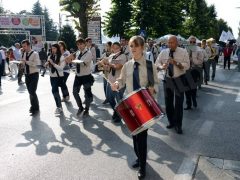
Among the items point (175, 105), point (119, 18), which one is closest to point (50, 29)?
point (119, 18)

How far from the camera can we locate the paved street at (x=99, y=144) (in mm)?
5191

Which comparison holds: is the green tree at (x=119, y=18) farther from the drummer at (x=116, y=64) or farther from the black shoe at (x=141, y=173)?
the black shoe at (x=141, y=173)

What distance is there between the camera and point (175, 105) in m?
7.28

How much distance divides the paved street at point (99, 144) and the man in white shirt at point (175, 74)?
439 millimetres

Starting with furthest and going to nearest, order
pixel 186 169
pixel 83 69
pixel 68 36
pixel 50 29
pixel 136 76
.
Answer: pixel 50 29, pixel 68 36, pixel 83 69, pixel 186 169, pixel 136 76

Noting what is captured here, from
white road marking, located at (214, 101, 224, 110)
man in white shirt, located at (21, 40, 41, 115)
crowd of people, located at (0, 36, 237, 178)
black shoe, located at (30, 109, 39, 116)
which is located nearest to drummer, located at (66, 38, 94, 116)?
crowd of people, located at (0, 36, 237, 178)

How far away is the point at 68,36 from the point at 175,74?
97.7ft

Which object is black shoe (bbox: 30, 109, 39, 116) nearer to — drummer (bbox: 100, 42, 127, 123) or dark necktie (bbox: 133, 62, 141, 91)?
drummer (bbox: 100, 42, 127, 123)

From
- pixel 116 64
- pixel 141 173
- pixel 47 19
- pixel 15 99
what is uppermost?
pixel 47 19

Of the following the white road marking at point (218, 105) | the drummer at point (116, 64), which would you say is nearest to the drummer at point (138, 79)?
the drummer at point (116, 64)

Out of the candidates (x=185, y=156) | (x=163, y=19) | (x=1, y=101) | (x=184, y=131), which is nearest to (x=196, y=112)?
(x=184, y=131)

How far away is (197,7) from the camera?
64125mm

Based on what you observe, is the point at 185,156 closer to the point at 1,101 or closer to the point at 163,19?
the point at 1,101

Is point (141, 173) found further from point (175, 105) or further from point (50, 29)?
point (50, 29)
